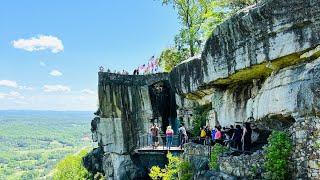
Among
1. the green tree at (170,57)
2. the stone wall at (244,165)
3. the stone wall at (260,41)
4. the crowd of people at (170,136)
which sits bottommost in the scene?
the stone wall at (244,165)

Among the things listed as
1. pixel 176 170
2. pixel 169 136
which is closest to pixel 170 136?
pixel 169 136

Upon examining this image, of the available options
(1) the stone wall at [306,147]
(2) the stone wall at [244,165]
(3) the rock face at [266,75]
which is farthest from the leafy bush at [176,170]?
(1) the stone wall at [306,147]

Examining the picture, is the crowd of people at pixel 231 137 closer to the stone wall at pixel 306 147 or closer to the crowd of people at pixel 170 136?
the crowd of people at pixel 170 136

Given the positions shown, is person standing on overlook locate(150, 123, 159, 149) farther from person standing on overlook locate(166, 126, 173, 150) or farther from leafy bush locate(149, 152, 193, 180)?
Answer: leafy bush locate(149, 152, 193, 180)

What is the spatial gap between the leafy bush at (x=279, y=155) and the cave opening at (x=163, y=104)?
2659cm

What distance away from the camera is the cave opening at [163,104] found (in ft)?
157

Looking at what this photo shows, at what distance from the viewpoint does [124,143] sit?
45.5 m

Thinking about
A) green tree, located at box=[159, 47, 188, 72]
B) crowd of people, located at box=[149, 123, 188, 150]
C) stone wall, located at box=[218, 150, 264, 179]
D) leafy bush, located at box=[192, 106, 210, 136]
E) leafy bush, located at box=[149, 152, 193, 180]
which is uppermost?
green tree, located at box=[159, 47, 188, 72]

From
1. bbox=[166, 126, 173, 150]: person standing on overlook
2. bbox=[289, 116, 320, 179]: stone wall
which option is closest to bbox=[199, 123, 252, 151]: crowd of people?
bbox=[289, 116, 320, 179]: stone wall

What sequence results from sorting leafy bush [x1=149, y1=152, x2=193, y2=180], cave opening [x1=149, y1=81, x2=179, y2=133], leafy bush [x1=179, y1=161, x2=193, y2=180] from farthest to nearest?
cave opening [x1=149, y1=81, x2=179, y2=133] < leafy bush [x1=149, y1=152, x2=193, y2=180] < leafy bush [x1=179, y1=161, x2=193, y2=180]

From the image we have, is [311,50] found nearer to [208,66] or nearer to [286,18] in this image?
[286,18]

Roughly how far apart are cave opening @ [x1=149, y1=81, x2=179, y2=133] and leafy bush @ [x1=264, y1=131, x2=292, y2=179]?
2659cm

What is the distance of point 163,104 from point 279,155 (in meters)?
28.0

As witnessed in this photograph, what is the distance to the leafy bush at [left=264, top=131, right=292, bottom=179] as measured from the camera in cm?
2083
